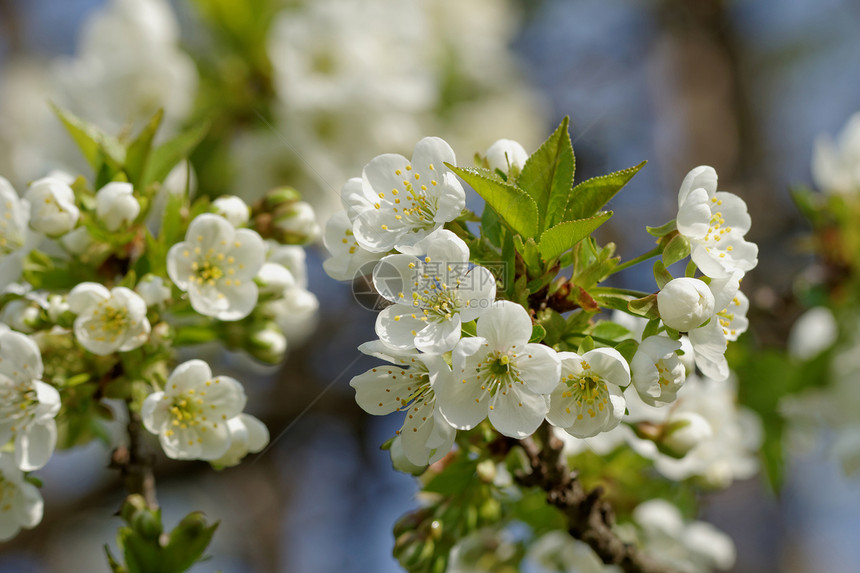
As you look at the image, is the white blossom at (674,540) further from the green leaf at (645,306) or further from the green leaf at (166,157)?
the green leaf at (166,157)

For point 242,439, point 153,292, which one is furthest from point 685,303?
point 153,292

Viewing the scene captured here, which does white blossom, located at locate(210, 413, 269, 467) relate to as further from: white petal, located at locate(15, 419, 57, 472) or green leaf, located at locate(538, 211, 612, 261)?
green leaf, located at locate(538, 211, 612, 261)

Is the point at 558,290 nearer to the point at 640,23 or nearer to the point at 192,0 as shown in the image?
the point at 192,0

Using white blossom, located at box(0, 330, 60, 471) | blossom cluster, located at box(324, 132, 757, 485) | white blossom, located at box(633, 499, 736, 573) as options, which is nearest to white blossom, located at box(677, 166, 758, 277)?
blossom cluster, located at box(324, 132, 757, 485)

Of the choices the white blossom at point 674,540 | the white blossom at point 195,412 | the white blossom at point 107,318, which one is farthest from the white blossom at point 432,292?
the white blossom at point 674,540

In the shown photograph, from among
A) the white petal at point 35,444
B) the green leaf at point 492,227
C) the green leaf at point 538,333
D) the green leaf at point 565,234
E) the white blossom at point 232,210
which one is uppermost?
the green leaf at point 565,234

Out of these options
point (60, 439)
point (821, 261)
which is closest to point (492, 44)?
point (821, 261)
